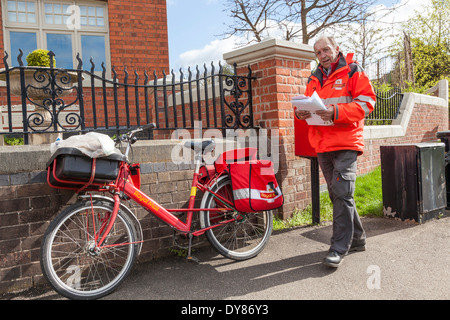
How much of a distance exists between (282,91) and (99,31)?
6.93 metres

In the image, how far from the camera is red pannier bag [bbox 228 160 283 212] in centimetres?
341

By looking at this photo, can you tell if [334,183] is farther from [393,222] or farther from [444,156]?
[444,156]

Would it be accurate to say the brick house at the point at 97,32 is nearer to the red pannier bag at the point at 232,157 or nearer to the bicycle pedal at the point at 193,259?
the red pannier bag at the point at 232,157

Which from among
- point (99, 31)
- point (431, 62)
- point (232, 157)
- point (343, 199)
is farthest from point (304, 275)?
point (431, 62)

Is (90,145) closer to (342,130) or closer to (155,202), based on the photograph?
(155,202)

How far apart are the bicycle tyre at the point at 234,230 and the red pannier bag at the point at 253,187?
20 centimetres

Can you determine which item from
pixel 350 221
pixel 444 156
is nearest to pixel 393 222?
pixel 444 156

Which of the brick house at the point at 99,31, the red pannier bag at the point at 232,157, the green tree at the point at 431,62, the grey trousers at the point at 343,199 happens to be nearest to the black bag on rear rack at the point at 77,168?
the red pannier bag at the point at 232,157

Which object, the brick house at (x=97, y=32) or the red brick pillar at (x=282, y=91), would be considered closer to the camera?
the red brick pillar at (x=282, y=91)

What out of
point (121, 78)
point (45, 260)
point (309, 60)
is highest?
point (121, 78)

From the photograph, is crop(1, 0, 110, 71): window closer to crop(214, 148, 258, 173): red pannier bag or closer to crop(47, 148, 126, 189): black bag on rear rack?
crop(214, 148, 258, 173): red pannier bag

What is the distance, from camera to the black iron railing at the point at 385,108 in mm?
8352

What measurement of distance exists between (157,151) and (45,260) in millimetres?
1445

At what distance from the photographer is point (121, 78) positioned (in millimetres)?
8938
